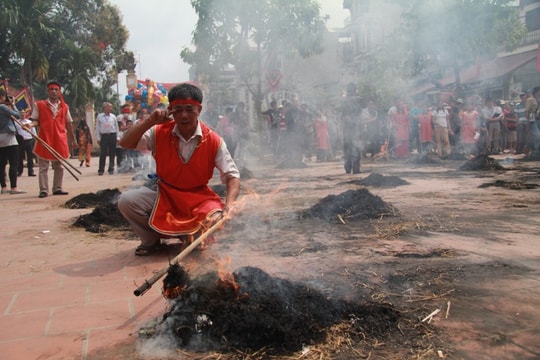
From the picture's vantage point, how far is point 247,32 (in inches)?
264

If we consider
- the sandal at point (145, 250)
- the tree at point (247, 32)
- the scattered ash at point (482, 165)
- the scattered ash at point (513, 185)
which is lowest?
the sandal at point (145, 250)

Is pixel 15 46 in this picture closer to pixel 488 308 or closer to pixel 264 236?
pixel 264 236

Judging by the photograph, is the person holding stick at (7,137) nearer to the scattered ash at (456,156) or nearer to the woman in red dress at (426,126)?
the woman in red dress at (426,126)

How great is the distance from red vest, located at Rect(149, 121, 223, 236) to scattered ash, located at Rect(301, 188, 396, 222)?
5.64 feet

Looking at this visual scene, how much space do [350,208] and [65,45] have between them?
24.6 meters

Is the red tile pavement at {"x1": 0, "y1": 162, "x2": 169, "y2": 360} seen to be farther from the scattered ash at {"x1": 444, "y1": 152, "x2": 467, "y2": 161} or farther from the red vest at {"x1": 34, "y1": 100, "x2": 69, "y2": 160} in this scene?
the scattered ash at {"x1": 444, "y1": 152, "x2": 467, "y2": 161}

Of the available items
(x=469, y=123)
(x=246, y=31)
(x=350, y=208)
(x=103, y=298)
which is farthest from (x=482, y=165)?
(x=103, y=298)

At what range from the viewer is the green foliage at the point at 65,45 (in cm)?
2206

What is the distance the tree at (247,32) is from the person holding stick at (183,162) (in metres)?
2.72

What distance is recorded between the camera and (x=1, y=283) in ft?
10.6

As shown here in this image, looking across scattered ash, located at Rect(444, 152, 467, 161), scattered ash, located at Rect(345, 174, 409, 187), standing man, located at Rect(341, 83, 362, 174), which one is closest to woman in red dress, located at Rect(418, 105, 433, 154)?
scattered ash, located at Rect(444, 152, 467, 161)

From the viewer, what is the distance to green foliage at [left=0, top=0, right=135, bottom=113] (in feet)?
72.4

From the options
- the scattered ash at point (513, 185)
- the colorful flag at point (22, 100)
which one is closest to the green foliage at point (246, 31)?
the scattered ash at point (513, 185)

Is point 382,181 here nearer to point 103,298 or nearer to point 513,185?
point 513,185
